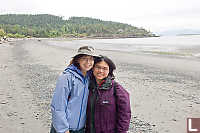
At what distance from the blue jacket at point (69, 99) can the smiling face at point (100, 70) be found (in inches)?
5.0

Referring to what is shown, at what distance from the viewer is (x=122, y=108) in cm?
257

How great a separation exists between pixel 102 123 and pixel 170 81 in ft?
29.2

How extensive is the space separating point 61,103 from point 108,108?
1.79 ft

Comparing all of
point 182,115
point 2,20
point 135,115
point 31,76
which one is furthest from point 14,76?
point 2,20

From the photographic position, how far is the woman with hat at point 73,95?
7.99 feet

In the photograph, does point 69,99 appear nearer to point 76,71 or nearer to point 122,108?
point 76,71

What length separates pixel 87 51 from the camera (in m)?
2.57

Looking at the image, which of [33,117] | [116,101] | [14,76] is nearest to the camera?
[116,101]

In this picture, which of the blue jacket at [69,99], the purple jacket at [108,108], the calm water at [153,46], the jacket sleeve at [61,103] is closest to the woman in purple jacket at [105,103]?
the purple jacket at [108,108]

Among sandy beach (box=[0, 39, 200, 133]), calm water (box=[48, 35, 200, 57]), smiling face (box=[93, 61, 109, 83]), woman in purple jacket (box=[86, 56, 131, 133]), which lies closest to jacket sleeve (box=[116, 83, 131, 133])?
woman in purple jacket (box=[86, 56, 131, 133])

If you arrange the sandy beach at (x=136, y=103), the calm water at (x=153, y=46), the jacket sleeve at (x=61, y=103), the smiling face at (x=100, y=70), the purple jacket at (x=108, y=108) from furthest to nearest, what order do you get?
the calm water at (x=153, y=46), the sandy beach at (x=136, y=103), the smiling face at (x=100, y=70), the purple jacket at (x=108, y=108), the jacket sleeve at (x=61, y=103)

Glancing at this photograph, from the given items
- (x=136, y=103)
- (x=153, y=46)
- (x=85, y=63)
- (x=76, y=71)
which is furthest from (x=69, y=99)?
(x=153, y=46)

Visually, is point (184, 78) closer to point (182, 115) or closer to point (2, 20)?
point (182, 115)

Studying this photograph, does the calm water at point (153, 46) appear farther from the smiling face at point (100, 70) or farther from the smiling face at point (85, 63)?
the smiling face at point (85, 63)
